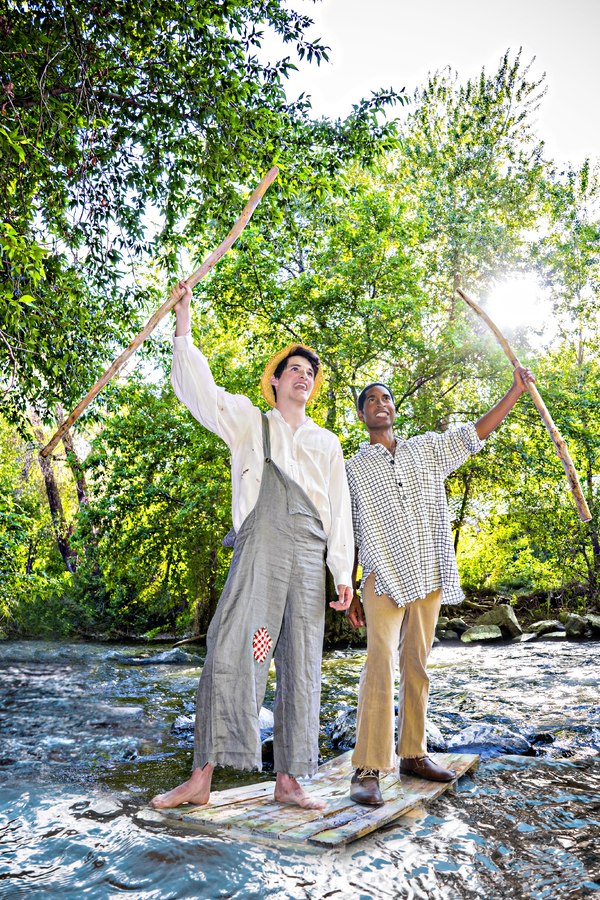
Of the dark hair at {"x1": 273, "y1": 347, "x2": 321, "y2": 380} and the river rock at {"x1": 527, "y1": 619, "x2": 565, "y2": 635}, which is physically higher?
the dark hair at {"x1": 273, "y1": 347, "x2": 321, "y2": 380}

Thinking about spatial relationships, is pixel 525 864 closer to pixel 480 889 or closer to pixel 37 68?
pixel 480 889

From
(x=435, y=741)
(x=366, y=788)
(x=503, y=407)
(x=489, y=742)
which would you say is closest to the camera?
(x=366, y=788)

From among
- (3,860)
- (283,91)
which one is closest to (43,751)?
(3,860)

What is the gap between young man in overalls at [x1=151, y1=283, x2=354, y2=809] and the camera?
3229mm

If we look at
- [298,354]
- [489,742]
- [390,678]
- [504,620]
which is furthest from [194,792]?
[504,620]

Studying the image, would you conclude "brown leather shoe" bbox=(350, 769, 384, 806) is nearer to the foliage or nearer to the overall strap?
the overall strap

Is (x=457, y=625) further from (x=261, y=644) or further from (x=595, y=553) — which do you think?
(x=261, y=644)

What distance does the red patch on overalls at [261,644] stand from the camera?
10.8 feet

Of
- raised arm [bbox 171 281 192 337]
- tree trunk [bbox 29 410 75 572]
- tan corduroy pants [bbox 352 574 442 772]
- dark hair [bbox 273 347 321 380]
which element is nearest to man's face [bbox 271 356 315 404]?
dark hair [bbox 273 347 321 380]

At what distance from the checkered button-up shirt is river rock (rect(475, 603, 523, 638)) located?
39.2 feet

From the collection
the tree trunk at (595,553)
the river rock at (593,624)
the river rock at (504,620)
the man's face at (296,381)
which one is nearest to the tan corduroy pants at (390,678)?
the man's face at (296,381)

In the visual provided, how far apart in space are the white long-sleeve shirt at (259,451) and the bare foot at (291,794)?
0.98 metres

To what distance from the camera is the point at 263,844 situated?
286 cm

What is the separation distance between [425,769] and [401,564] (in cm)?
115
